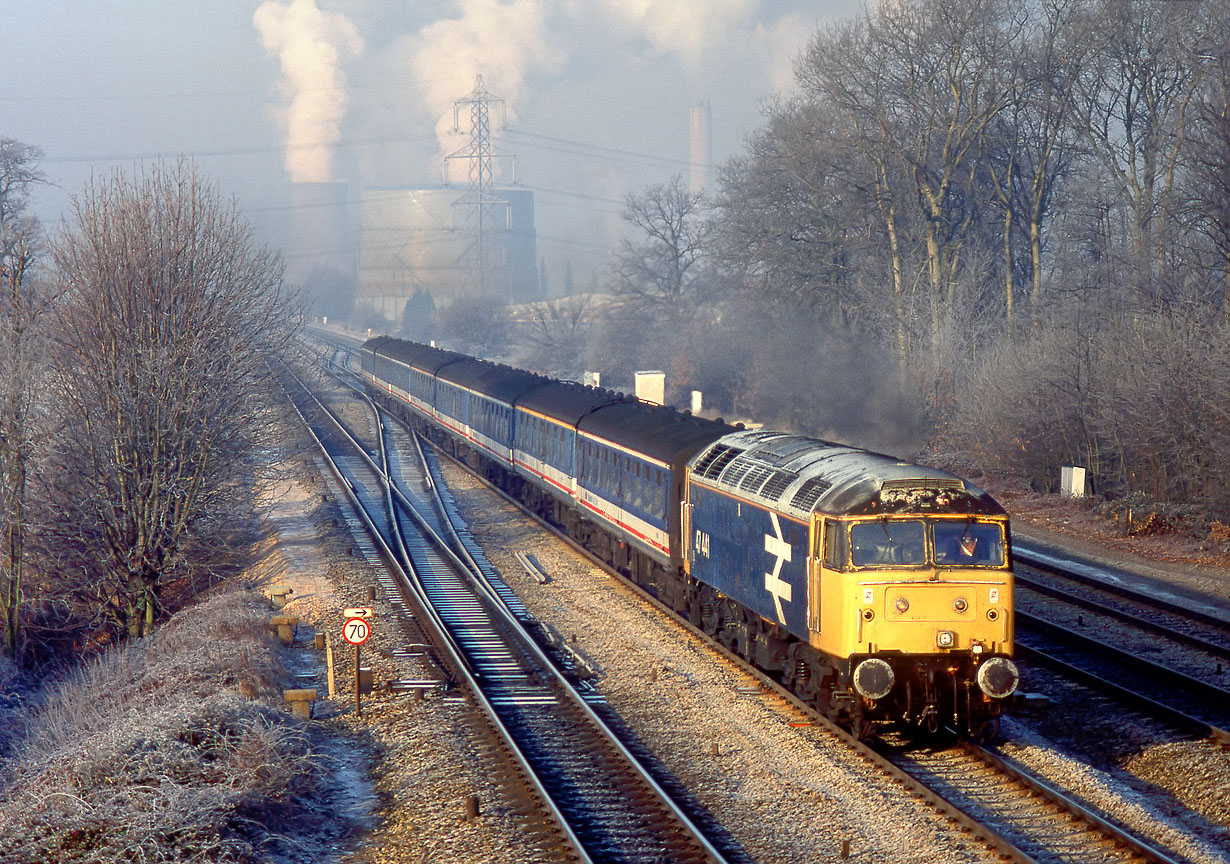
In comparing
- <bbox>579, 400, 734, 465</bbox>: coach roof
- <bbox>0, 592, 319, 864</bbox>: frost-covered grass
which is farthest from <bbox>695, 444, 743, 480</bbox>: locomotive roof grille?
<bbox>0, 592, 319, 864</bbox>: frost-covered grass

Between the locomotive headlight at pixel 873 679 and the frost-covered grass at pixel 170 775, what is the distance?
5664mm

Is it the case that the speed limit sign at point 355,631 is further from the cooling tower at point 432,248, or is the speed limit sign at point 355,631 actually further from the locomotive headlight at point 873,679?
the cooling tower at point 432,248

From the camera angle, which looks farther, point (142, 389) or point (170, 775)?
point (142, 389)

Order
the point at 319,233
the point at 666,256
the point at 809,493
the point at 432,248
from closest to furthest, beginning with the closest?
1. the point at 809,493
2. the point at 666,256
3. the point at 432,248
4. the point at 319,233

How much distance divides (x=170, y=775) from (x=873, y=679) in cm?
696

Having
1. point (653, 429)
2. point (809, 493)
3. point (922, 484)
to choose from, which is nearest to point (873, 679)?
point (922, 484)

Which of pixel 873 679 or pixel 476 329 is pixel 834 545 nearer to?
pixel 873 679

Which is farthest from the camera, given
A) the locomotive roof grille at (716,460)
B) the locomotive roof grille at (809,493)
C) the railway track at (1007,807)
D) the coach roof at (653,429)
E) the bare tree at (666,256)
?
the bare tree at (666,256)

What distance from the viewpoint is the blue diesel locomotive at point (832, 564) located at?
1210 cm

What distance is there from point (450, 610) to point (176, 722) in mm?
7831

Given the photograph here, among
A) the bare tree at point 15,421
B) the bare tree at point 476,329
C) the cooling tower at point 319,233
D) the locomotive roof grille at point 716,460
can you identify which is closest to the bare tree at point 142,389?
the bare tree at point 15,421

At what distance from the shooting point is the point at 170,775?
11492mm

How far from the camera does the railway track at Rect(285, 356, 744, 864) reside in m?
10.3

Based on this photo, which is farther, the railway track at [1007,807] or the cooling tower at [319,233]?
the cooling tower at [319,233]
